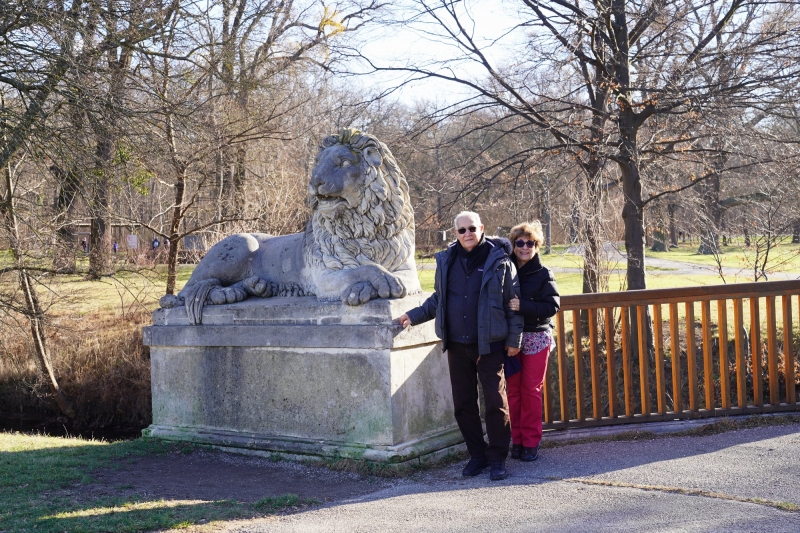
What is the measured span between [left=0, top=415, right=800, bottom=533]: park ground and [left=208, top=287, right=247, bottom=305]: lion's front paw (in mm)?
1333

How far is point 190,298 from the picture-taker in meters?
6.77

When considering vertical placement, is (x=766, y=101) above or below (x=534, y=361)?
above

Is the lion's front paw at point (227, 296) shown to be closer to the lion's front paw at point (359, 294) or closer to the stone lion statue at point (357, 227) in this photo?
the stone lion statue at point (357, 227)

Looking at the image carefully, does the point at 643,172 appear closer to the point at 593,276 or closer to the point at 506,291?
the point at 593,276

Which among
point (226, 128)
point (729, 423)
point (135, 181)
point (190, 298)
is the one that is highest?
point (226, 128)

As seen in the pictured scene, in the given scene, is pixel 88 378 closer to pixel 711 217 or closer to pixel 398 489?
pixel 398 489

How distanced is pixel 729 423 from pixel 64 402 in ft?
37.2

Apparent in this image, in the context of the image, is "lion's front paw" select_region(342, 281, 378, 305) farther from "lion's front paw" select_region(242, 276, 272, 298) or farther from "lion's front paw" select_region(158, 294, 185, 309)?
"lion's front paw" select_region(158, 294, 185, 309)

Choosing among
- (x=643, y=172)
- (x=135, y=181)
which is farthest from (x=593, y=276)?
(x=135, y=181)

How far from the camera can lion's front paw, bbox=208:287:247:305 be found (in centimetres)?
665

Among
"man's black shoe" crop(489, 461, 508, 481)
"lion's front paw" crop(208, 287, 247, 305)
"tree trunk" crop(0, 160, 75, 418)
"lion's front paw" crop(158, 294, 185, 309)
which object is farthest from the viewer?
"tree trunk" crop(0, 160, 75, 418)

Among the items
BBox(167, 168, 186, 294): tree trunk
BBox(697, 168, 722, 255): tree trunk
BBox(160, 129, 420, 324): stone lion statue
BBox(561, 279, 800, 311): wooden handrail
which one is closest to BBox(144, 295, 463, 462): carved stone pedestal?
BBox(160, 129, 420, 324): stone lion statue

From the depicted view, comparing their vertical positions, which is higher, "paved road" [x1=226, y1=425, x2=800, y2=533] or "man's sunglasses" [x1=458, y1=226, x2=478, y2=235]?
"man's sunglasses" [x1=458, y1=226, x2=478, y2=235]

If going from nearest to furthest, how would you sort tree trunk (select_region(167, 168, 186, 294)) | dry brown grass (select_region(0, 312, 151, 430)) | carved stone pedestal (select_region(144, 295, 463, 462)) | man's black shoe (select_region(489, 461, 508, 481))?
1. man's black shoe (select_region(489, 461, 508, 481))
2. carved stone pedestal (select_region(144, 295, 463, 462))
3. tree trunk (select_region(167, 168, 186, 294))
4. dry brown grass (select_region(0, 312, 151, 430))
